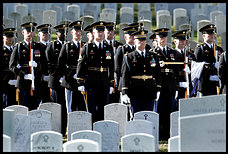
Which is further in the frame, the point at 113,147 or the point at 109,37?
the point at 109,37

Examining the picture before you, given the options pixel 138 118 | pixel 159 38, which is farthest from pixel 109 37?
pixel 138 118

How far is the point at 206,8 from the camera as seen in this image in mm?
23141

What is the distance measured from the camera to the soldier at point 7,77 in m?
12.3

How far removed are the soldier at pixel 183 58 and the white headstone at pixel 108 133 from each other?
3.03 metres

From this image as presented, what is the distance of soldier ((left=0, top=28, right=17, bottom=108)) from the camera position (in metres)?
12.3

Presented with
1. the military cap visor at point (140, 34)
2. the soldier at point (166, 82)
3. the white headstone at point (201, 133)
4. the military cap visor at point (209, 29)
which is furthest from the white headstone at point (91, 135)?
the military cap visor at point (209, 29)

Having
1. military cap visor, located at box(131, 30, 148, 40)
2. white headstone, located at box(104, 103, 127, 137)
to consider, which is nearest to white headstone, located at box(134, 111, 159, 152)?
white headstone, located at box(104, 103, 127, 137)

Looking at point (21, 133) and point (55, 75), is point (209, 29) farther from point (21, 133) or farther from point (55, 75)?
point (21, 133)

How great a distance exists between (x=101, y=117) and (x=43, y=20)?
8.95 metres

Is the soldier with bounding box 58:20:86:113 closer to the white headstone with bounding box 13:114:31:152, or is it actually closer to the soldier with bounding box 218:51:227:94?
the white headstone with bounding box 13:114:31:152

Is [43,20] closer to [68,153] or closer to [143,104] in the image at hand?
[143,104]

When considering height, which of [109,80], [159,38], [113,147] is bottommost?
[113,147]

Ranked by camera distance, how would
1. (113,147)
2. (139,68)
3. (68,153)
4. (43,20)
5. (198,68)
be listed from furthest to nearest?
(43,20) → (198,68) → (139,68) → (113,147) → (68,153)

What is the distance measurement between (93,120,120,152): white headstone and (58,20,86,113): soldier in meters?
2.38
